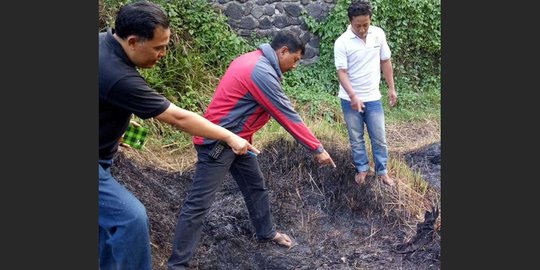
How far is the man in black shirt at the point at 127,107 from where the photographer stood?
3.64 meters

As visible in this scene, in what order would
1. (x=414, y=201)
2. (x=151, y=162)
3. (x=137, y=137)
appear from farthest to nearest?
(x=151, y=162), (x=414, y=201), (x=137, y=137)

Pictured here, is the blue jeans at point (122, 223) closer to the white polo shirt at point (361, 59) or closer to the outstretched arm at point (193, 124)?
the outstretched arm at point (193, 124)

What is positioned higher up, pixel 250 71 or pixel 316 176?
pixel 250 71

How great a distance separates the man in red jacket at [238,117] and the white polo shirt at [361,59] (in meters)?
1.10

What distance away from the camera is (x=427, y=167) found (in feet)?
23.7

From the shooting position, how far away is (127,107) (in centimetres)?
368

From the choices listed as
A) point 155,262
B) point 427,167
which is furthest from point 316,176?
point 155,262

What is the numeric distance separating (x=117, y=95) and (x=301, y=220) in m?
2.84

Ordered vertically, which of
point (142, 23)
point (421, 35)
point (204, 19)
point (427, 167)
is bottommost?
point (427, 167)

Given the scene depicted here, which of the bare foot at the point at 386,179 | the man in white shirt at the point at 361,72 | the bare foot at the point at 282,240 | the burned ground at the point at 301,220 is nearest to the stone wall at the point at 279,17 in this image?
the burned ground at the point at 301,220

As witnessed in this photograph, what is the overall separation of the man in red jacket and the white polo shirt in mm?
1105

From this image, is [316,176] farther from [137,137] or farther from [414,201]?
[137,137]

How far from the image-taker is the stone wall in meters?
9.36

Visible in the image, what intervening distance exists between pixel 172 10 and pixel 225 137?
5.06 metres
